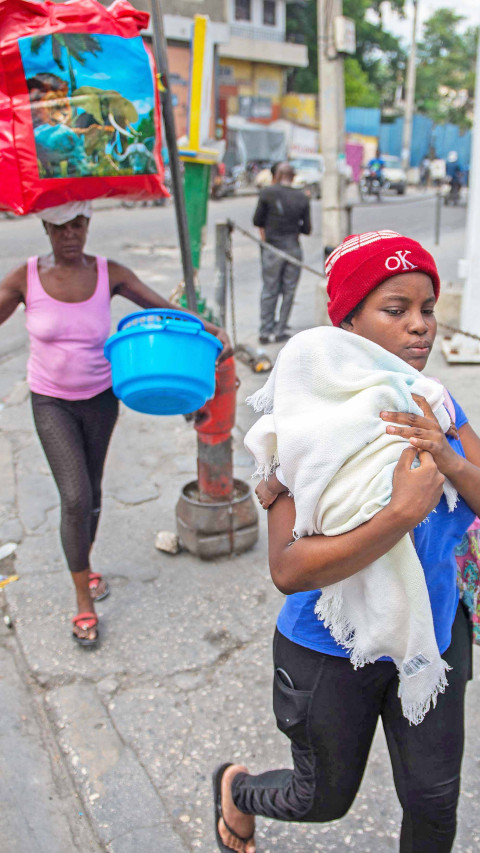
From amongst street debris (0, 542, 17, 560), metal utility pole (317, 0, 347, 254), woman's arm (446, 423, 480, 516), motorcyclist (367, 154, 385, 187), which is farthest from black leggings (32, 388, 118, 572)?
motorcyclist (367, 154, 385, 187)

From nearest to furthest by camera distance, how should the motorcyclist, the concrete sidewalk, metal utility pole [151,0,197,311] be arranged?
the concrete sidewalk, metal utility pole [151,0,197,311], the motorcyclist

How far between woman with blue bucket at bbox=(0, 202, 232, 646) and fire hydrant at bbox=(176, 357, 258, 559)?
58cm

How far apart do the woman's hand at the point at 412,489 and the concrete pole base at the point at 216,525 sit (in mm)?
2392

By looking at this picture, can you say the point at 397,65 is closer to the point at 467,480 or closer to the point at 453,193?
the point at 453,193

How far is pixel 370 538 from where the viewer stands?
1283mm

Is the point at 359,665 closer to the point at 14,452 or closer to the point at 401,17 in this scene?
the point at 14,452

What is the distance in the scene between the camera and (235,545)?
12.3 ft

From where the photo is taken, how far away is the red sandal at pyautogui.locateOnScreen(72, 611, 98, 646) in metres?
3.08

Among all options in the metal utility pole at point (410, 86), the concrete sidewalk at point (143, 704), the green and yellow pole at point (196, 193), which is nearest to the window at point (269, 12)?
the metal utility pole at point (410, 86)

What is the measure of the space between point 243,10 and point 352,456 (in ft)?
146

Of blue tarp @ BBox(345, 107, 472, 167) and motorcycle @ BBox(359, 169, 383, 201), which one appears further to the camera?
blue tarp @ BBox(345, 107, 472, 167)

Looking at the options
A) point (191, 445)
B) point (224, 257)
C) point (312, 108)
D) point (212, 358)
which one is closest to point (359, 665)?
point (212, 358)

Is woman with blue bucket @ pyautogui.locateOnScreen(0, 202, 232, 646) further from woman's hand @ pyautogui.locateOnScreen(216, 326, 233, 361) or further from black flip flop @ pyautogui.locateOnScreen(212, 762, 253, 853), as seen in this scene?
black flip flop @ pyautogui.locateOnScreen(212, 762, 253, 853)

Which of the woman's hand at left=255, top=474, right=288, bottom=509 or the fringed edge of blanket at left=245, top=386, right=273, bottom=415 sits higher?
the fringed edge of blanket at left=245, top=386, right=273, bottom=415
